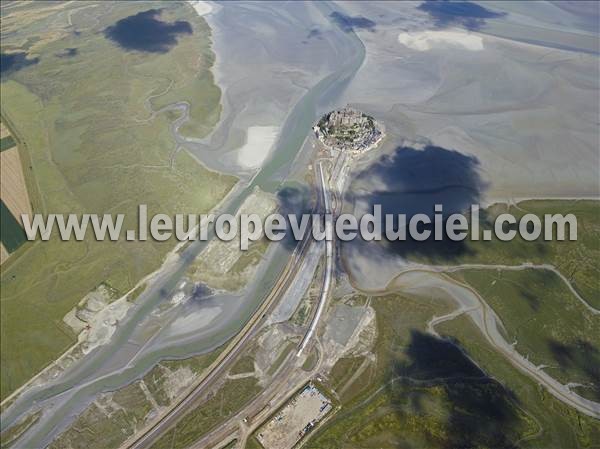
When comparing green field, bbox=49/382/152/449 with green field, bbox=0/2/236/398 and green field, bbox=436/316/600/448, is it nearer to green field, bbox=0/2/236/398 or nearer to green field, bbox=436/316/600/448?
green field, bbox=0/2/236/398

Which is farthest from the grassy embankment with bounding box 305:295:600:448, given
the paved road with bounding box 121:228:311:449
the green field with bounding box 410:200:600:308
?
the green field with bounding box 410:200:600:308

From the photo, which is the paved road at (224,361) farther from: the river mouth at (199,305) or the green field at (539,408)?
the green field at (539,408)

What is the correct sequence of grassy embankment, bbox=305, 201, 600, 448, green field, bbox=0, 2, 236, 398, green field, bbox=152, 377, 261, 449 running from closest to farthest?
grassy embankment, bbox=305, 201, 600, 448
green field, bbox=152, 377, 261, 449
green field, bbox=0, 2, 236, 398

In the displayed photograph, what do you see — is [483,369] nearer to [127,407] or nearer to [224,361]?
[224,361]

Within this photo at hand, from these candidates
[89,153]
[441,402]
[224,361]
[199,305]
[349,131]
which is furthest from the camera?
[349,131]

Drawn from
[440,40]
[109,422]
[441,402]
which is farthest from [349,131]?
[109,422]

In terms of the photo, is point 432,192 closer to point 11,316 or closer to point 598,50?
point 11,316
